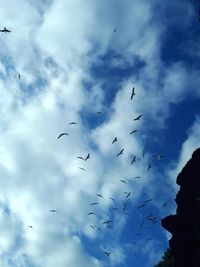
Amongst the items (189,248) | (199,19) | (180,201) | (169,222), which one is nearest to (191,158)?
(180,201)

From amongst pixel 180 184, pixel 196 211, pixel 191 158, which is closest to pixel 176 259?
pixel 196 211

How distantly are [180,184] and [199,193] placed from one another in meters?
4.51

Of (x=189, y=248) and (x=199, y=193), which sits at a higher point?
(x=199, y=193)

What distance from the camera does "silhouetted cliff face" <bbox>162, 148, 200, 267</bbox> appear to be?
4422cm

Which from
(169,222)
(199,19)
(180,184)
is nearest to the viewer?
(199,19)

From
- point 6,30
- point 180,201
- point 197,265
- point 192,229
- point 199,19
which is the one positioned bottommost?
point 6,30

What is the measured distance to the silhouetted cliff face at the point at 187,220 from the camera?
145 feet

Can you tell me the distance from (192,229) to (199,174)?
813 centimetres

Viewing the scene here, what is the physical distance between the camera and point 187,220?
46406 millimetres

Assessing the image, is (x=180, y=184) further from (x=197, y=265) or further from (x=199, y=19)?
(x=199, y=19)

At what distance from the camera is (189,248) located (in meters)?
44.7

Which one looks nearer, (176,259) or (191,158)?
(176,259)

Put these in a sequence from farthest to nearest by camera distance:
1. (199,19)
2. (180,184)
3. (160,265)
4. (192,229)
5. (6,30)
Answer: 1. (160,265)
2. (180,184)
3. (192,229)
4. (199,19)
5. (6,30)

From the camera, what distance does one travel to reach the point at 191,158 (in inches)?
1998
